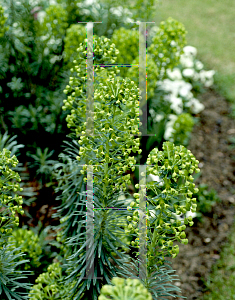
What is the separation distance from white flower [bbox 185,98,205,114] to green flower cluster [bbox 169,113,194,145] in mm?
1043

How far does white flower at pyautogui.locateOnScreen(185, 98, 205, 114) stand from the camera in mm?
4125

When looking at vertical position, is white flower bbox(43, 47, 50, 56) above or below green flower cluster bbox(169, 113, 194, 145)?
above

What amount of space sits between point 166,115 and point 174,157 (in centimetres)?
249

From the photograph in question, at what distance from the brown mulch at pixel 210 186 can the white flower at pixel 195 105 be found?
0.15 meters

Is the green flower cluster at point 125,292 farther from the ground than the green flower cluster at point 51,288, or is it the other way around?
the green flower cluster at point 125,292

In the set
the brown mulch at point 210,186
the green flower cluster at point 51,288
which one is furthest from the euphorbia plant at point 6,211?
the brown mulch at point 210,186

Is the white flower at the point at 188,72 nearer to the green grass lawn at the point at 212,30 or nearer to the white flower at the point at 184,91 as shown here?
the white flower at the point at 184,91

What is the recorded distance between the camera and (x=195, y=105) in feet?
13.6

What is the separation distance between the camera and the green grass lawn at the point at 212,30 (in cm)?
499

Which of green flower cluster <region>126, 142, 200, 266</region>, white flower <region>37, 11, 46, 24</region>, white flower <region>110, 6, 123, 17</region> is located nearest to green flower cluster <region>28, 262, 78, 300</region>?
green flower cluster <region>126, 142, 200, 266</region>

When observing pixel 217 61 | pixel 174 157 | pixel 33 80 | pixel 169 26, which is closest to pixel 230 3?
pixel 217 61

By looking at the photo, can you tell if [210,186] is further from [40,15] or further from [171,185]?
[40,15]

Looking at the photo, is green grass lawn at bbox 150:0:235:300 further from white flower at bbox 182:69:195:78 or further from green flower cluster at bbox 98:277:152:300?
green flower cluster at bbox 98:277:152:300

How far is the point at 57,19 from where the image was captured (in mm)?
2740
